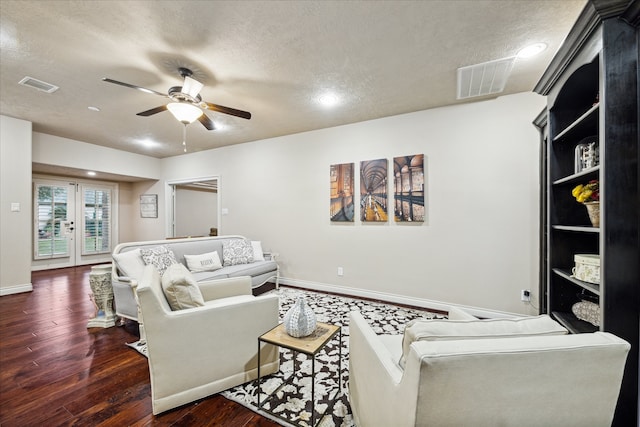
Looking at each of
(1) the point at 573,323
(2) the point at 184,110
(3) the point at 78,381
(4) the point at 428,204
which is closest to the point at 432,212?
(4) the point at 428,204

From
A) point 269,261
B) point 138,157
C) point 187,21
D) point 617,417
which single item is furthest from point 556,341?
point 138,157

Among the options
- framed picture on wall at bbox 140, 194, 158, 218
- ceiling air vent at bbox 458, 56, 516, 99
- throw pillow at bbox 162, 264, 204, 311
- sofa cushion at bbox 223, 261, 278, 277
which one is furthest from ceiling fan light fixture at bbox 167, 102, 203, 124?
framed picture on wall at bbox 140, 194, 158, 218

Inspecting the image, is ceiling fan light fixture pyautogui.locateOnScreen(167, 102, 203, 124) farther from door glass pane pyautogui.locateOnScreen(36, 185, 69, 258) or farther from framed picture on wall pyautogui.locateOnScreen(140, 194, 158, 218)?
door glass pane pyautogui.locateOnScreen(36, 185, 69, 258)

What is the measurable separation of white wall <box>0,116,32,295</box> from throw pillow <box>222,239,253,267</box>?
3.07 metres

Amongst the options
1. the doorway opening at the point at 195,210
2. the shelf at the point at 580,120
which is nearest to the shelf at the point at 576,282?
Answer: the shelf at the point at 580,120

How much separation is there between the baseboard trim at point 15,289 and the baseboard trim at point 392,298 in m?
3.87

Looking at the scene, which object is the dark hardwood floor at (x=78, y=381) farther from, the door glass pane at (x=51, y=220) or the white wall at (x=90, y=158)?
the door glass pane at (x=51, y=220)

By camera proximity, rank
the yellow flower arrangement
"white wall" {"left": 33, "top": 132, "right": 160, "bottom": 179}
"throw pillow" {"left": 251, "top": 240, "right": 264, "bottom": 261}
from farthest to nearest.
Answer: "white wall" {"left": 33, "top": 132, "right": 160, "bottom": 179} < "throw pillow" {"left": 251, "top": 240, "right": 264, "bottom": 261} < the yellow flower arrangement

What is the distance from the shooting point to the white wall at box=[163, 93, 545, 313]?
293cm

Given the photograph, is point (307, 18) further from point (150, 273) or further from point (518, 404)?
point (518, 404)

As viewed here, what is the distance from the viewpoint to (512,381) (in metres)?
0.80

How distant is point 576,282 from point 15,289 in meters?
6.54

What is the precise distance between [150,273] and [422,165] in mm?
3147

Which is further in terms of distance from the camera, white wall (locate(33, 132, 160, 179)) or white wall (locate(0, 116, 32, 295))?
white wall (locate(33, 132, 160, 179))
